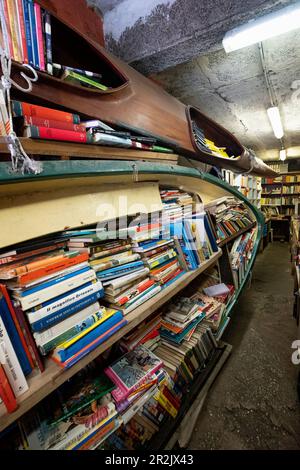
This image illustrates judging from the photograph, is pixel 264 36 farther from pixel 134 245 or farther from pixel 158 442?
pixel 158 442

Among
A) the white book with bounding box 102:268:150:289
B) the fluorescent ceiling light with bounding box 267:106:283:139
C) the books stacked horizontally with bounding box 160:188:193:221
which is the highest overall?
the fluorescent ceiling light with bounding box 267:106:283:139

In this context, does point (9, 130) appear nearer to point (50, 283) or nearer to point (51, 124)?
point (51, 124)

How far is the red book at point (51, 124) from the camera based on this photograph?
0.69m

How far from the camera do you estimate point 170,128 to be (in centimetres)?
147

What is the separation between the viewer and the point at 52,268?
2.24ft

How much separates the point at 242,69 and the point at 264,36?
3.03ft

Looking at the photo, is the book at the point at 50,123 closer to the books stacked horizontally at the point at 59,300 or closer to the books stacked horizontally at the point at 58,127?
the books stacked horizontally at the point at 58,127

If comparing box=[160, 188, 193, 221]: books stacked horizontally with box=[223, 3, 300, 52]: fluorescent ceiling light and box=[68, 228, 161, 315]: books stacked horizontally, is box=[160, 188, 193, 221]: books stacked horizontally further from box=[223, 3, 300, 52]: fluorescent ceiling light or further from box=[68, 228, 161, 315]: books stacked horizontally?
box=[223, 3, 300, 52]: fluorescent ceiling light

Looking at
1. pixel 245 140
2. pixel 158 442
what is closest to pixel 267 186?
pixel 245 140

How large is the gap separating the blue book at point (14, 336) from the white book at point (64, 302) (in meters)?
0.05

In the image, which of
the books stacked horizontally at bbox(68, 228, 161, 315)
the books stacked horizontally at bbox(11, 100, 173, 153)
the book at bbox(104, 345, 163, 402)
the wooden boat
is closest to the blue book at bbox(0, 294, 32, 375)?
the books stacked horizontally at bbox(68, 228, 161, 315)

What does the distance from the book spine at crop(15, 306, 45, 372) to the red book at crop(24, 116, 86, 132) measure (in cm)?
62

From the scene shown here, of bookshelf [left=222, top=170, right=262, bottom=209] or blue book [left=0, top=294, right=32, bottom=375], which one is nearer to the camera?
blue book [left=0, top=294, right=32, bottom=375]

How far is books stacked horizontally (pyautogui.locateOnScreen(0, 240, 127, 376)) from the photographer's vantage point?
61cm
